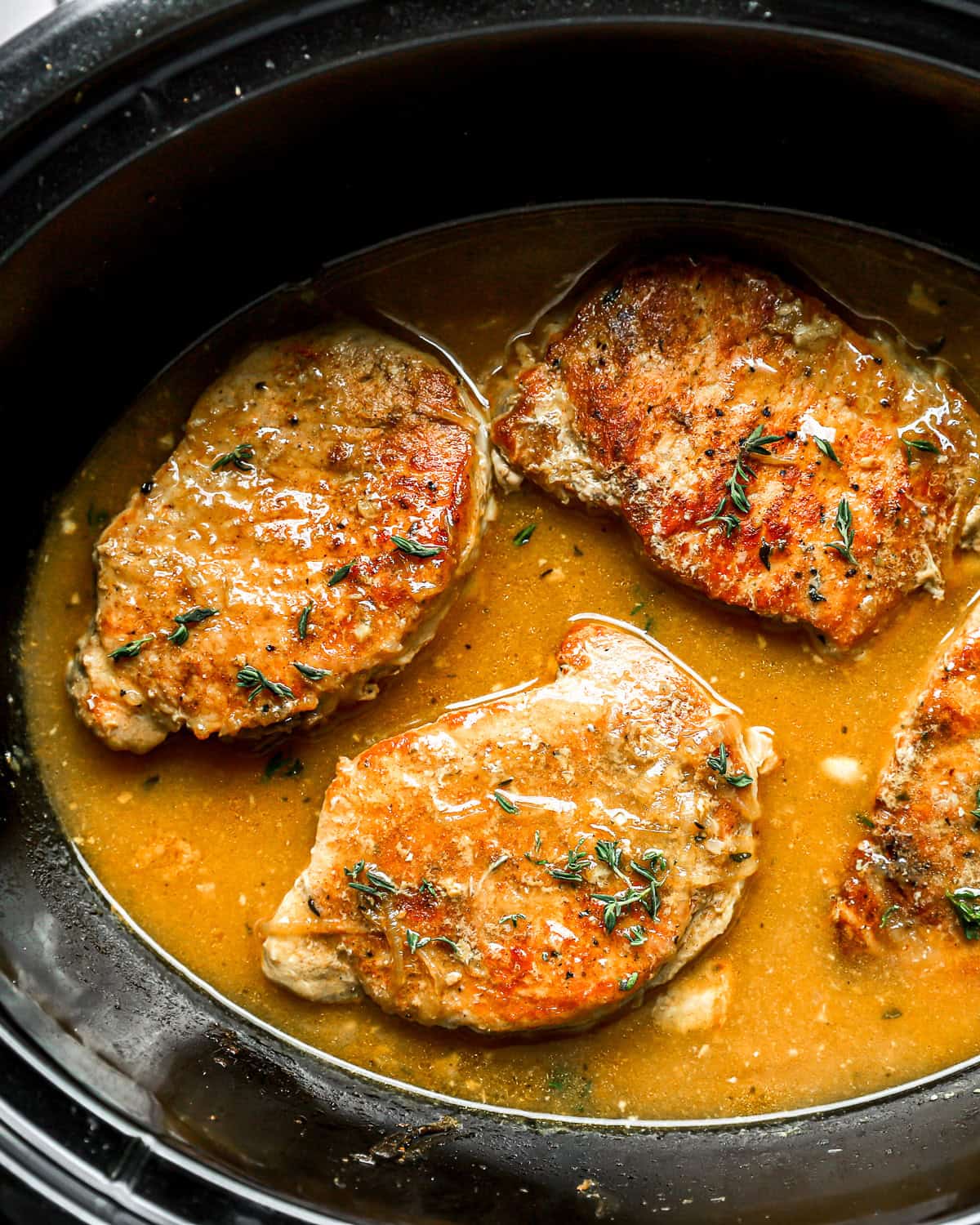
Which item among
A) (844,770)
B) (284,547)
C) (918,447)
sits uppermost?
(918,447)

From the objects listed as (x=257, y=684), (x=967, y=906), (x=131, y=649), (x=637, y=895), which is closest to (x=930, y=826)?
(x=967, y=906)

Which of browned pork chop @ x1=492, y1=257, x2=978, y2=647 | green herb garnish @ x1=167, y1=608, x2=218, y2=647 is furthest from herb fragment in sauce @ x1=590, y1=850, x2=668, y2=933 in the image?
green herb garnish @ x1=167, y1=608, x2=218, y2=647

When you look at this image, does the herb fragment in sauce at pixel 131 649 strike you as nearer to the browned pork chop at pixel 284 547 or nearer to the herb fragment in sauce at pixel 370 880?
the browned pork chop at pixel 284 547

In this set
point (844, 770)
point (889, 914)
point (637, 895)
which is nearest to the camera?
point (637, 895)

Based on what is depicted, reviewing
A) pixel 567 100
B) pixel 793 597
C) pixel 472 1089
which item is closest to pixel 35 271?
pixel 567 100

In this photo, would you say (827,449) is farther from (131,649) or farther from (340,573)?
(131,649)

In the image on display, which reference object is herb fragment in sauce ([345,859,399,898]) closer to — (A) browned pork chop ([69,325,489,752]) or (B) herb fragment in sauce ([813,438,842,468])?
(A) browned pork chop ([69,325,489,752])

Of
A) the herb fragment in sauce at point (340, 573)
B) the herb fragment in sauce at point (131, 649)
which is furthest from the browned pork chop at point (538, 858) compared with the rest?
the herb fragment in sauce at point (131, 649)

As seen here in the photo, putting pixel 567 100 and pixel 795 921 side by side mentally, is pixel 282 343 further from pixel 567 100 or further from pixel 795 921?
pixel 795 921
